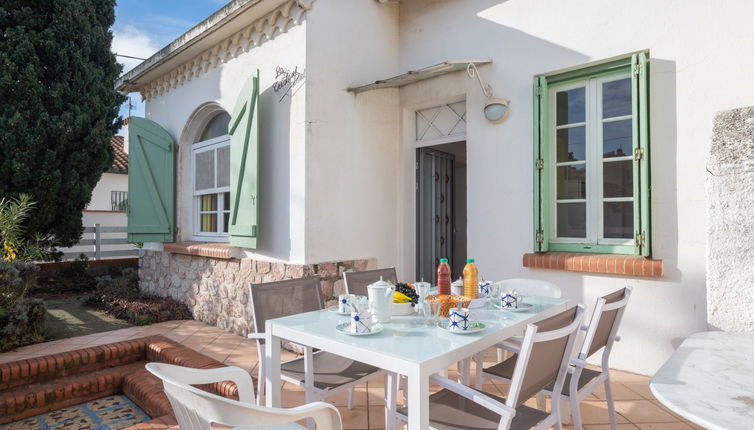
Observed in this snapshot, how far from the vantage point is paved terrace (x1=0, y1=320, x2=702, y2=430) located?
2668 millimetres

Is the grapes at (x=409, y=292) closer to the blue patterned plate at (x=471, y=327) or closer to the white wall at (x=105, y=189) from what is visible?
the blue patterned plate at (x=471, y=327)

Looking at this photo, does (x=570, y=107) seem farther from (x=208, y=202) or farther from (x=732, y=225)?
(x=208, y=202)

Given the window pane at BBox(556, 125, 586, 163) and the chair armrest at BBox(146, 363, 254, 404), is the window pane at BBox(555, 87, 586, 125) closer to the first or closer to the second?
the window pane at BBox(556, 125, 586, 163)

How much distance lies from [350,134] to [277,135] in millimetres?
746

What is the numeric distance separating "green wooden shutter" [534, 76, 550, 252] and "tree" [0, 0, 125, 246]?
6.34m

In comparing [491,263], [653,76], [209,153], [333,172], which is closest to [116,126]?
[209,153]

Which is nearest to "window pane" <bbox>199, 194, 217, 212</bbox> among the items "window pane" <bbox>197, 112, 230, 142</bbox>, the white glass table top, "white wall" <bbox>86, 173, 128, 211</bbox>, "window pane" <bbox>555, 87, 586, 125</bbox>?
"window pane" <bbox>197, 112, 230, 142</bbox>

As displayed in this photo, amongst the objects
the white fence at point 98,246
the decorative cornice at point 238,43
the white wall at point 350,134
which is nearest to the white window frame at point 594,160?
the white wall at point 350,134

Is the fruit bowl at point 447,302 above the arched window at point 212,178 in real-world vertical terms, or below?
below

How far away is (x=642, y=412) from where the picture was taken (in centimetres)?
278

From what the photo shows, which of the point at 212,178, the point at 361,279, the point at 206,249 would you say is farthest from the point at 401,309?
the point at 212,178

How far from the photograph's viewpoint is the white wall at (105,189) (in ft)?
41.2

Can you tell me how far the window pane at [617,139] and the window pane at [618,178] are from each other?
8 centimetres

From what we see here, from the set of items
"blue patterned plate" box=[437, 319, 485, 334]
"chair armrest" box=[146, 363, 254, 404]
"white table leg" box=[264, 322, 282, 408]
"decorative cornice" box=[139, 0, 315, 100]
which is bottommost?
"white table leg" box=[264, 322, 282, 408]
